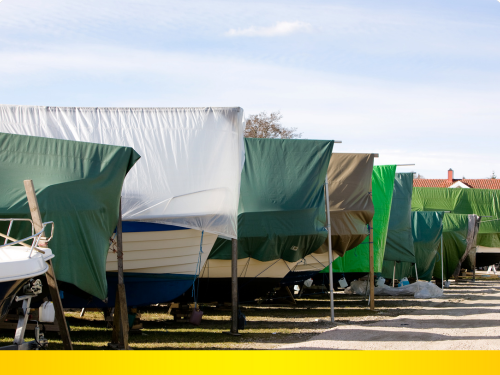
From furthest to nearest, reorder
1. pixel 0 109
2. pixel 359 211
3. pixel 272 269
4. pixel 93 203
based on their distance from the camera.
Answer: pixel 359 211 < pixel 272 269 < pixel 0 109 < pixel 93 203

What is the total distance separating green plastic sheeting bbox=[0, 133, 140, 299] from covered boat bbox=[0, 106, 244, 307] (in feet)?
4.53

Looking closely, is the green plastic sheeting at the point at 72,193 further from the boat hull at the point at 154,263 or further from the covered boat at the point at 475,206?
the covered boat at the point at 475,206

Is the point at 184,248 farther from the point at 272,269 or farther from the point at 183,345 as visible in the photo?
the point at 272,269

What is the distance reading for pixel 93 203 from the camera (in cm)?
676

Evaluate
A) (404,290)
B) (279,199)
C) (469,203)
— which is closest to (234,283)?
(279,199)

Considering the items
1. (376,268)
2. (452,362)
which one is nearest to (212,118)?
(452,362)

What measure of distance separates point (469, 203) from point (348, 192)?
17.3 m

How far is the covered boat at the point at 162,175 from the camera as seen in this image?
8.48m

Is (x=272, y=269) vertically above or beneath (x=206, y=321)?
above

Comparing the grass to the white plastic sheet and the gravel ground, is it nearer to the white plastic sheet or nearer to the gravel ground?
the gravel ground

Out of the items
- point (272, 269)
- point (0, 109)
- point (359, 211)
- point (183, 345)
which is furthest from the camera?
point (359, 211)

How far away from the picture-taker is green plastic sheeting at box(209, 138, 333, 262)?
10.5 meters

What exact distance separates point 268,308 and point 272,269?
2.43 m

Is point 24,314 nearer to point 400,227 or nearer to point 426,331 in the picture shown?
point 426,331
